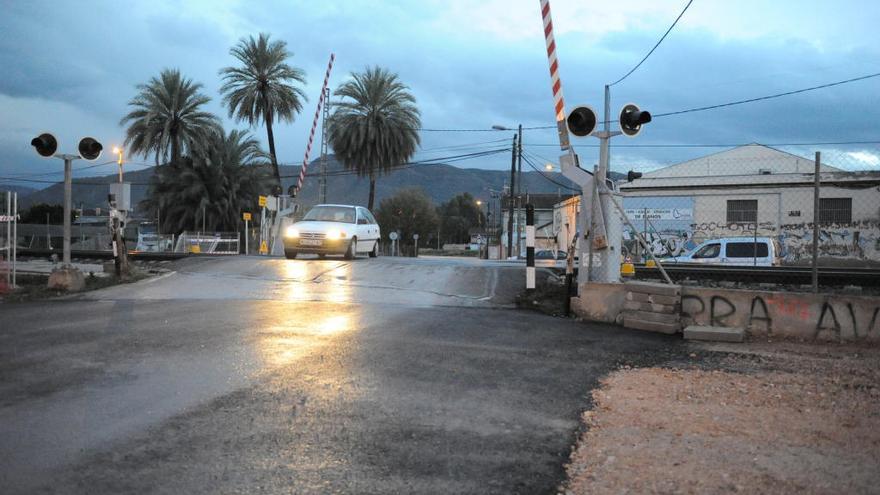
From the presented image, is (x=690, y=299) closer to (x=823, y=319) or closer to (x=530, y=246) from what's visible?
(x=823, y=319)

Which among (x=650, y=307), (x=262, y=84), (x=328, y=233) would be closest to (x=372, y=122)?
(x=262, y=84)

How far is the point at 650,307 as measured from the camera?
8.10 meters

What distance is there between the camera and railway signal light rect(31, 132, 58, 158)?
11.9 metres

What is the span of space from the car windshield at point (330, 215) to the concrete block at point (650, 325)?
1030 cm

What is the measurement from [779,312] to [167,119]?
1694 inches

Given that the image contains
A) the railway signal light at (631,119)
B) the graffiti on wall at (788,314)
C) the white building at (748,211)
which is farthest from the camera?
the white building at (748,211)

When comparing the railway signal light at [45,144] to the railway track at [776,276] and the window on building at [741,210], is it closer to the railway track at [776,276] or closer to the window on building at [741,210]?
the railway track at [776,276]

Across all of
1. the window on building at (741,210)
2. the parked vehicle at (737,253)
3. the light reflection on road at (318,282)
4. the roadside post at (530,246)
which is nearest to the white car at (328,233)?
the light reflection on road at (318,282)

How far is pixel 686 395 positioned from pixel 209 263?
12.6 metres

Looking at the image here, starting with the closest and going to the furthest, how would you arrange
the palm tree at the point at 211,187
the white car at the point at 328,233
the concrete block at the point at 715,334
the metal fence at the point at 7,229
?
the concrete block at the point at 715,334 → the metal fence at the point at 7,229 → the white car at the point at 328,233 → the palm tree at the point at 211,187

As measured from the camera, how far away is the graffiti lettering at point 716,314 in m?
7.79

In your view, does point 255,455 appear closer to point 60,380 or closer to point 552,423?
point 552,423

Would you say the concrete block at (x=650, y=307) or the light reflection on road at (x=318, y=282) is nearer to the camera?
the concrete block at (x=650, y=307)

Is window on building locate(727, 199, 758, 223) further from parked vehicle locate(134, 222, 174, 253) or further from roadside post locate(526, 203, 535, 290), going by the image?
parked vehicle locate(134, 222, 174, 253)
